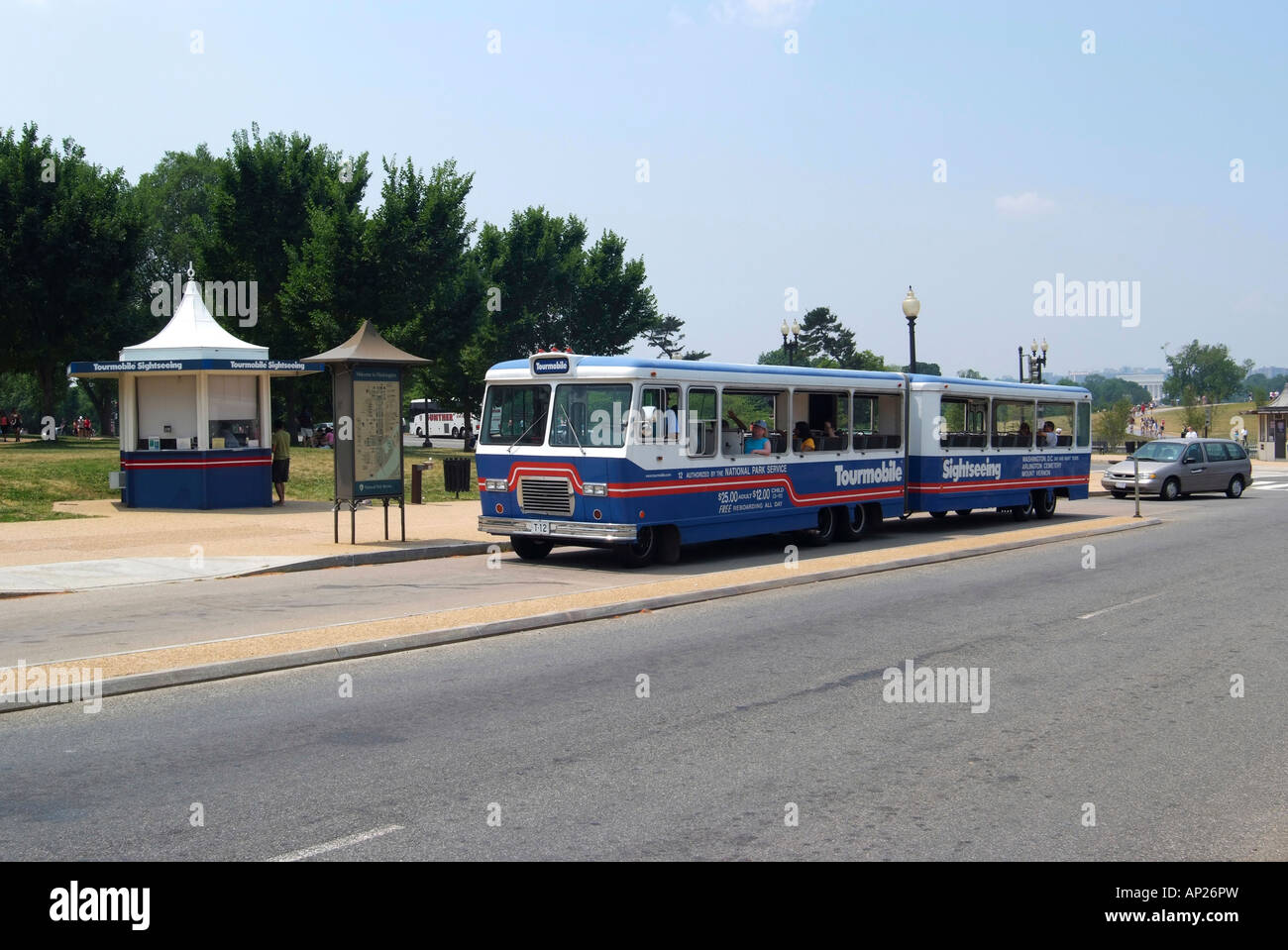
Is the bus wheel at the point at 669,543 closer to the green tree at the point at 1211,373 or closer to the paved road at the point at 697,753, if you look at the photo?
the paved road at the point at 697,753

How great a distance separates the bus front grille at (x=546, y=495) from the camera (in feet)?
55.0

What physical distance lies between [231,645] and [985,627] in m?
7.12

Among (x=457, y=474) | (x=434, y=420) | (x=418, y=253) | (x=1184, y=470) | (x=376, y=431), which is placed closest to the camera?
(x=376, y=431)

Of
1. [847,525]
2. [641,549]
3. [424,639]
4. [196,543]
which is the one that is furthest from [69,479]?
[424,639]

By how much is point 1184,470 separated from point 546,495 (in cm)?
2253

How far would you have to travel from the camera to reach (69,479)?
89.4ft

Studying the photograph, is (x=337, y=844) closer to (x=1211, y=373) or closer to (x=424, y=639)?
(x=424, y=639)

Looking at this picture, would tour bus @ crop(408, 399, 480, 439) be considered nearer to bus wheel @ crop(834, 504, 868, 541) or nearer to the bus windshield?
bus wheel @ crop(834, 504, 868, 541)

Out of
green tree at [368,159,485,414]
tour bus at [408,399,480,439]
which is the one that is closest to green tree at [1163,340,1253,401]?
tour bus at [408,399,480,439]

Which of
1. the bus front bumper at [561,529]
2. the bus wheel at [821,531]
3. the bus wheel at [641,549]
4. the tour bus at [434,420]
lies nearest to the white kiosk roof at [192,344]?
the bus front bumper at [561,529]

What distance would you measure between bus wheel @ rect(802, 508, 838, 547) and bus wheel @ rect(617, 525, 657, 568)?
393cm

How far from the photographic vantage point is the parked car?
32.7m

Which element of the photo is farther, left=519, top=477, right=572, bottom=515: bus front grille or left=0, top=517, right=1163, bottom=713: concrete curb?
left=519, top=477, right=572, bottom=515: bus front grille

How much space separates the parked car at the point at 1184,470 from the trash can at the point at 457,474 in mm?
17524
